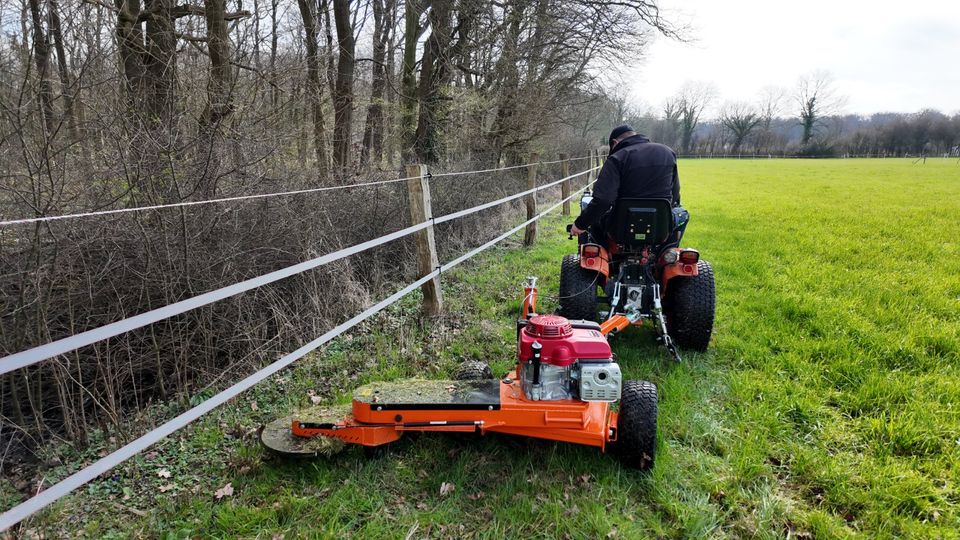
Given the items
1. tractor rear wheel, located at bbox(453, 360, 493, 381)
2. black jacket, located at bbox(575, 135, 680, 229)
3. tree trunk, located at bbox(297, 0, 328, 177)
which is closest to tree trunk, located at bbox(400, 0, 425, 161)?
tree trunk, located at bbox(297, 0, 328, 177)

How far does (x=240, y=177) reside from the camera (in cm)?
434

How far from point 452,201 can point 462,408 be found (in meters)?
5.76

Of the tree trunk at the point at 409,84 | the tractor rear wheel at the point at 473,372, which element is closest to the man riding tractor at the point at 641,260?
the tractor rear wheel at the point at 473,372

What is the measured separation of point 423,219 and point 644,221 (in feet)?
6.17

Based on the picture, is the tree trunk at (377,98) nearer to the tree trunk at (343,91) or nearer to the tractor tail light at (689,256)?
the tree trunk at (343,91)

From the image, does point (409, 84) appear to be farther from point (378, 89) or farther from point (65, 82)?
point (65, 82)

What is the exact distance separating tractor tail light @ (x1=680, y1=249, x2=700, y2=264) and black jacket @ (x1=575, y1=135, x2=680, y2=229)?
44cm

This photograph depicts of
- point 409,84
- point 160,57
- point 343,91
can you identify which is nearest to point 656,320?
point 160,57

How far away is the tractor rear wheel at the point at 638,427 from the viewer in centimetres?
263

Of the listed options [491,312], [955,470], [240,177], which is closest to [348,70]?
[240,177]

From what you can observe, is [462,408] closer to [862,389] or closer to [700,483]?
[700,483]

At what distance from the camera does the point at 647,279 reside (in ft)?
13.4

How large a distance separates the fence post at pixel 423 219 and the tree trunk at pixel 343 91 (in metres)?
2.30

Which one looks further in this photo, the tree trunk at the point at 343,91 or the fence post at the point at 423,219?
the tree trunk at the point at 343,91
